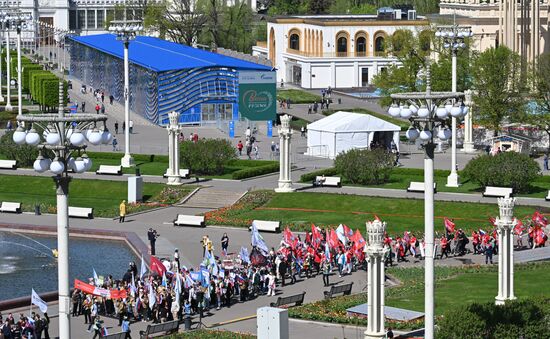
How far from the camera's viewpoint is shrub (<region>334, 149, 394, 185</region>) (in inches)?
3214

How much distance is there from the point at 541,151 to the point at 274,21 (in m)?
59.9

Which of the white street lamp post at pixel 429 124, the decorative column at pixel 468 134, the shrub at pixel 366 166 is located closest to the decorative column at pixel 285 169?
the shrub at pixel 366 166

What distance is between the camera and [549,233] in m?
67.8

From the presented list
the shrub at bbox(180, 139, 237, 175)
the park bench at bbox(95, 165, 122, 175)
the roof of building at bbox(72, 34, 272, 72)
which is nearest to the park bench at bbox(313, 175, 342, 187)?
the shrub at bbox(180, 139, 237, 175)

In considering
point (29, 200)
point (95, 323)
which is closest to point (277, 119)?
point (29, 200)

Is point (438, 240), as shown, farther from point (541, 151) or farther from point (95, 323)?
point (541, 151)

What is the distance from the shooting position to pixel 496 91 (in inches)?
3755

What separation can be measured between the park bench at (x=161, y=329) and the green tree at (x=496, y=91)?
156 ft

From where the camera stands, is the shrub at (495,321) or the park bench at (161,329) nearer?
the shrub at (495,321)

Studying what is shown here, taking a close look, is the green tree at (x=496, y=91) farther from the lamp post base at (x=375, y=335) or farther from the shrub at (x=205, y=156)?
the lamp post base at (x=375, y=335)

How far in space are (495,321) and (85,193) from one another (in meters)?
41.7

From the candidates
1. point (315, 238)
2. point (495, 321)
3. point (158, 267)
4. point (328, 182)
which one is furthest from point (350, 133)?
point (495, 321)

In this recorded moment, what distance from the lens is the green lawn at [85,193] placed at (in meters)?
79.2

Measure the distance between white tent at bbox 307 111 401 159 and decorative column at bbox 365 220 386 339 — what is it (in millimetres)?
44708
